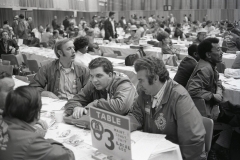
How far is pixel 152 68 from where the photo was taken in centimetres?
211

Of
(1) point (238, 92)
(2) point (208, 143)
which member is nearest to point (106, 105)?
(2) point (208, 143)

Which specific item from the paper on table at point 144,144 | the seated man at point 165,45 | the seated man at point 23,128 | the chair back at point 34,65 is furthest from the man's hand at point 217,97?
the chair back at point 34,65

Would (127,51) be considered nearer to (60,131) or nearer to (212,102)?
(212,102)

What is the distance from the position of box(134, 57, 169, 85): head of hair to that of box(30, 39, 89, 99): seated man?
5.20 feet

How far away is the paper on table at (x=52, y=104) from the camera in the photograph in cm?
293

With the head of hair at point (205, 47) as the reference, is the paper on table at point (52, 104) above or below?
below

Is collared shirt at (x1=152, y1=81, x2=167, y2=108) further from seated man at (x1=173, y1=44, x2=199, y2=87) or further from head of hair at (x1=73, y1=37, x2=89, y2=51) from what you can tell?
head of hair at (x1=73, y1=37, x2=89, y2=51)

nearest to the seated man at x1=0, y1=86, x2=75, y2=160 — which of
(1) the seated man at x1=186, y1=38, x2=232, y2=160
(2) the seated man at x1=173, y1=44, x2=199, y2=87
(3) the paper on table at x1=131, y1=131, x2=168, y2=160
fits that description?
(3) the paper on table at x1=131, y1=131, x2=168, y2=160

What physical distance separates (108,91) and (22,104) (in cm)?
130

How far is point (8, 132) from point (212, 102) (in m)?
2.41

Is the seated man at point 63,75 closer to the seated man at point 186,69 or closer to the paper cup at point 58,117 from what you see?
the paper cup at point 58,117

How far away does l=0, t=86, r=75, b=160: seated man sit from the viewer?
1.42m

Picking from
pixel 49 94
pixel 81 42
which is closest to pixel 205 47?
pixel 49 94

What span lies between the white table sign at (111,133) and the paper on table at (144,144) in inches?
5.8
